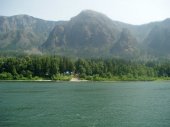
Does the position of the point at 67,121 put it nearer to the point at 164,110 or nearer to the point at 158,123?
the point at 158,123

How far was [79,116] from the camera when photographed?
2511 inches

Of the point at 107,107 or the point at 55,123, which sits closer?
the point at 55,123

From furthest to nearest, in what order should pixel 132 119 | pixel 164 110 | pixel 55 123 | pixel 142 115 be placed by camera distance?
pixel 164 110
pixel 142 115
pixel 132 119
pixel 55 123

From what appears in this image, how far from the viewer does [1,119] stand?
5919 centimetres

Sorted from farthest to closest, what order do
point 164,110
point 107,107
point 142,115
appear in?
point 107,107, point 164,110, point 142,115

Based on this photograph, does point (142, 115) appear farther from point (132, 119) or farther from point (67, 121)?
point (67, 121)

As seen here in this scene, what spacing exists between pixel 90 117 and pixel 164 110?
61.5ft

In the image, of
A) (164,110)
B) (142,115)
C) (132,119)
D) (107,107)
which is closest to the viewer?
(132,119)

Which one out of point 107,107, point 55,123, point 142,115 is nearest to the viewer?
point 55,123

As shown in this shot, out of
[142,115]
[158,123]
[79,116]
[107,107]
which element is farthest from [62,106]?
[158,123]

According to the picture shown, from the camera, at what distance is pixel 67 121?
192 ft

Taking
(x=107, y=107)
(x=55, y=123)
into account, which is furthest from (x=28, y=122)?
(x=107, y=107)

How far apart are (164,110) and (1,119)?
115 feet

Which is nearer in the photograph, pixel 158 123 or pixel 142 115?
pixel 158 123
